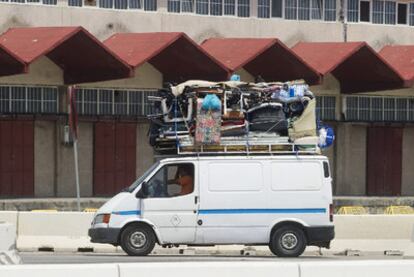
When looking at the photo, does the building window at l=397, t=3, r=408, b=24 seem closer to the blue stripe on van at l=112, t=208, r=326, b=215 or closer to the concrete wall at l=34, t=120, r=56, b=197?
the concrete wall at l=34, t=120, r=56, b=197

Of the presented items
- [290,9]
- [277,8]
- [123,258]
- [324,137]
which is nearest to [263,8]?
[277,8]

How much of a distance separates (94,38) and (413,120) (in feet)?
46.7

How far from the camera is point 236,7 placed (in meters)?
44.6

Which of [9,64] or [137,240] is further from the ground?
[9,64]

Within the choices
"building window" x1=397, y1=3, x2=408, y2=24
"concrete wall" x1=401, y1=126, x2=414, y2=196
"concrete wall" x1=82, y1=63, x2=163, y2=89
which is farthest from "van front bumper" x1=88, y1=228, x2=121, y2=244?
"building window" x1=397, y1=3, x2=408, y2=24

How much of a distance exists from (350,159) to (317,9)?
18.0ft

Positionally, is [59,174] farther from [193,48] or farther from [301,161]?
[301,161]

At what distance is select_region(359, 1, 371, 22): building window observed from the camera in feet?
155

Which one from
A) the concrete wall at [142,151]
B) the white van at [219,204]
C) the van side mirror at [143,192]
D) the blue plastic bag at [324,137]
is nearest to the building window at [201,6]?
the concrete wall at [142,151]

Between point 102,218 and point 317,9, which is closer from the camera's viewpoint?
point 102,218

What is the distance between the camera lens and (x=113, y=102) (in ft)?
137

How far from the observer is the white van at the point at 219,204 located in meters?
25.3

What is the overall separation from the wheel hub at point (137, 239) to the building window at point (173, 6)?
18.8 meters

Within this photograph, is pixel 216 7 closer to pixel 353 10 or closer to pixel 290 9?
pixel 290 9
